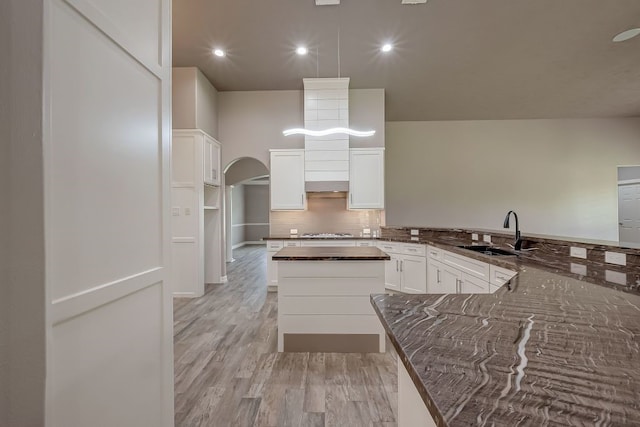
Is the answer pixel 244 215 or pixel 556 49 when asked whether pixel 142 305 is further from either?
pixel 244 215

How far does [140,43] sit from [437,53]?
4125 mm

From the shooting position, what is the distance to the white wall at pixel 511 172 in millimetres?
6879

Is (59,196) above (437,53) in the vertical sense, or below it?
below

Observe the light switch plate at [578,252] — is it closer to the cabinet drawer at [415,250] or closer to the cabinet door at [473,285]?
the cabinet door at [473,285]

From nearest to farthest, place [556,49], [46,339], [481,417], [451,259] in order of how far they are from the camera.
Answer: [481,417]
[46,339]
[451,259]
[556,49]

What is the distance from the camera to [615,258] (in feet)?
6.13

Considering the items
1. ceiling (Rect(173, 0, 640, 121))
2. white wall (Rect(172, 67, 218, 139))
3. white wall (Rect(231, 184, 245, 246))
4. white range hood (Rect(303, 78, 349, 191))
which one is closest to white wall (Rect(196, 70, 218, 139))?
white wall (Rect(172, 67, 218, 139))

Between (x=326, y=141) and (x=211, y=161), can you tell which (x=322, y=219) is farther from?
(x=211, y=161)

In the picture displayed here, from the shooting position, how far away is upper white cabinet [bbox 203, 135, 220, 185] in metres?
4.60

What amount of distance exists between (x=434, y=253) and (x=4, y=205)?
3864 millimetres

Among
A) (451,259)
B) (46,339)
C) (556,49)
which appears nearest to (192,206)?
(451,259)

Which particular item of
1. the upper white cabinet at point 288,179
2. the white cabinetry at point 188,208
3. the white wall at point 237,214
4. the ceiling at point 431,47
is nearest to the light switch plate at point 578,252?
the ceiling at point 431,47

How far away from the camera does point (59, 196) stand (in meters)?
0.79

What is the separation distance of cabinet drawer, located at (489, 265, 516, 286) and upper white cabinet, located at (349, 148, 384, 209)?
268 cm
